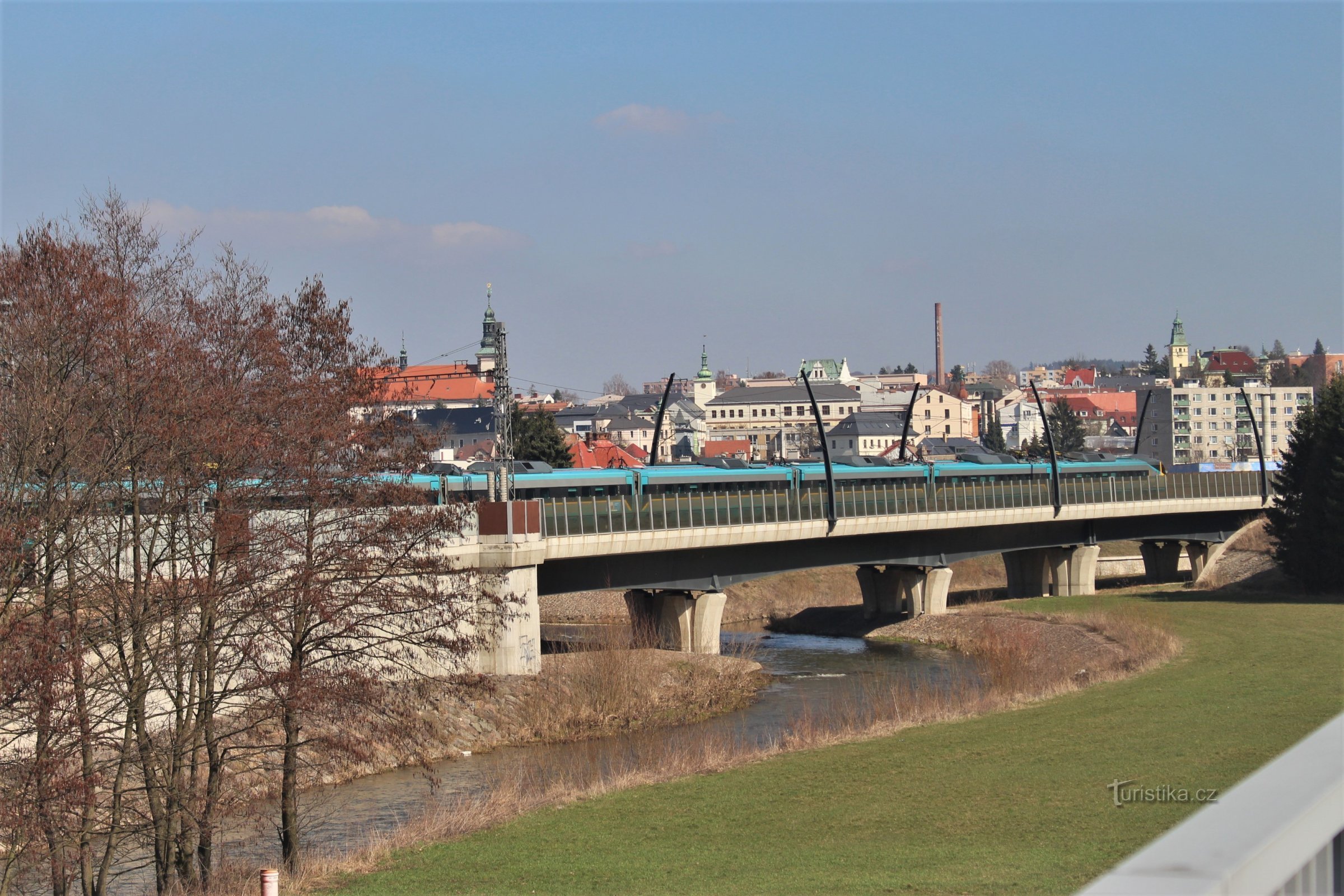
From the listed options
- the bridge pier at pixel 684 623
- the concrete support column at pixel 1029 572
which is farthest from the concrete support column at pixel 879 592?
the bridge pier at pixel 684 623

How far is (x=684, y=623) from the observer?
55.8 m

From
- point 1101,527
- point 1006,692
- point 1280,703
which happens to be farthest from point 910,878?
point 1101,527

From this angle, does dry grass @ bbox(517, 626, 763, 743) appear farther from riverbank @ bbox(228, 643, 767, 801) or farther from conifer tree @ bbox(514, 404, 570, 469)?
conifer tree @ bbox(514, 404, 570, 469)

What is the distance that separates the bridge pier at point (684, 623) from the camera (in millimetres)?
55344

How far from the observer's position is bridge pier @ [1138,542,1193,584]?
8194 cm

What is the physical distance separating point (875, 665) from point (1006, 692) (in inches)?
564

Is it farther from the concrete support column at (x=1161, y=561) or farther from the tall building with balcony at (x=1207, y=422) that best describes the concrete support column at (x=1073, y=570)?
the tall building with balcony at (x=1207, y=422)

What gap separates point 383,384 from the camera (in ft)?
86.6

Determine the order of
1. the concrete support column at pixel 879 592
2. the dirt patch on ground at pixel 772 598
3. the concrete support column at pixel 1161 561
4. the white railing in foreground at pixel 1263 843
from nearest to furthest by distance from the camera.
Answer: the white railing in foreground at pixel 1263 843, the concrete support column at pixel 879 592, the dirt patch on ground at pixel 772 598, the concrete support column at pixel 1161 561

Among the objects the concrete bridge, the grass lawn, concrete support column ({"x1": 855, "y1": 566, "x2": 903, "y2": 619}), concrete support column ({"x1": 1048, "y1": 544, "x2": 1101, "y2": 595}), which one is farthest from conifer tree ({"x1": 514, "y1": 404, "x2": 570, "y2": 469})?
the grass lawn

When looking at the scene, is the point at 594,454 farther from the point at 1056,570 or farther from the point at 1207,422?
the point at 1207,422

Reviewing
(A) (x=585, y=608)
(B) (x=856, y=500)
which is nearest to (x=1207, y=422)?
(B) (x=856, y=500)

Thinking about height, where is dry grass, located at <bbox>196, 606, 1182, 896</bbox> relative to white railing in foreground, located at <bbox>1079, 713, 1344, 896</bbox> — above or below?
below

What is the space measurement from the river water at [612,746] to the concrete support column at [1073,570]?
724 inches
